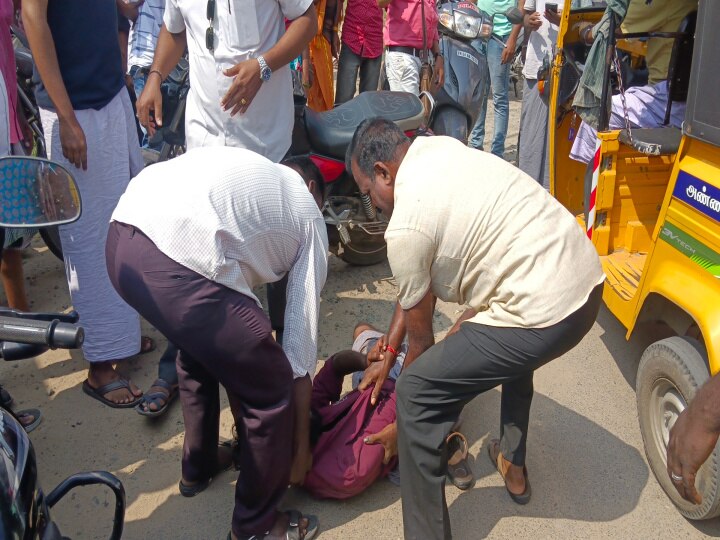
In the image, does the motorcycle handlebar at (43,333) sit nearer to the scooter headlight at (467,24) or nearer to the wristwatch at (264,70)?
the wristwatch at (264,70)

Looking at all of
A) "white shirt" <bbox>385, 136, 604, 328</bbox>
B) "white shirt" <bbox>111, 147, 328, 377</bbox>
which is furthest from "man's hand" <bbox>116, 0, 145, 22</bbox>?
"white shirt" <bbox>385, 136, 604, 328</bbox>

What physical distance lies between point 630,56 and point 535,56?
171cm

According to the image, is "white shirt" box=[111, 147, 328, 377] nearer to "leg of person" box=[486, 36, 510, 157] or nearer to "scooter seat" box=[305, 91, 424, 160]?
"scooter seat" box=[305, 91, 424, 160]

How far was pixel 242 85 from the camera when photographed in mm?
2717

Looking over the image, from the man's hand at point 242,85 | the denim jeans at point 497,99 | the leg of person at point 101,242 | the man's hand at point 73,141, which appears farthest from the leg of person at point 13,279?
the denim jeans at point 497,99

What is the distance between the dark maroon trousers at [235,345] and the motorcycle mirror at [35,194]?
426 mm

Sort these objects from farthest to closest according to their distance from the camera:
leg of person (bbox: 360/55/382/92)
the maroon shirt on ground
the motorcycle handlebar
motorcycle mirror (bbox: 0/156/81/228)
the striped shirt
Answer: leg of person (bbox: 360/55/382/92)
the maroon shirt on ground
the striped shirt
motorcycle mirror (bbox: 0/156/81/228)
the motorcycle handlebar

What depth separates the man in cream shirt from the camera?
197 cm

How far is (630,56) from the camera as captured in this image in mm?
3865

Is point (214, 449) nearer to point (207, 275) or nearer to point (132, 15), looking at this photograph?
point (207, 275)

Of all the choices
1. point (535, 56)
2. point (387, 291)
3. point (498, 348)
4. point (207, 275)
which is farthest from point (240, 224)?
point (535, 56)

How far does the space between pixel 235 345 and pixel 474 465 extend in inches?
Answer: 51.2

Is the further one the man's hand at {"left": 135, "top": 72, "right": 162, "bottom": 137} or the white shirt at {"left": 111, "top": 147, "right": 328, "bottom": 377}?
the man's hand at {"left": 135, "top": 72, "right": 162, "bottom": 137}

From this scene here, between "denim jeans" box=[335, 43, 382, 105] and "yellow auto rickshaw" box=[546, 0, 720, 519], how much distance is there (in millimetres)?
2255
